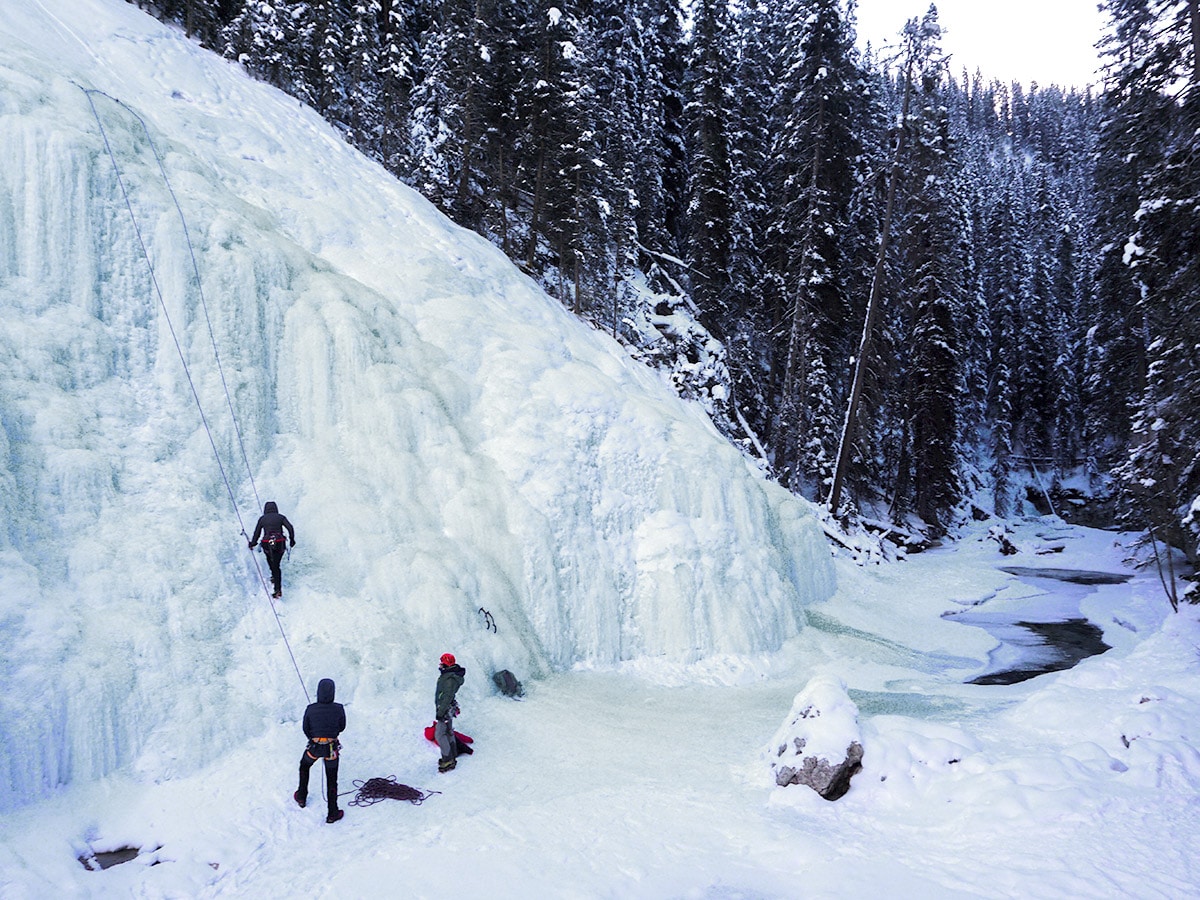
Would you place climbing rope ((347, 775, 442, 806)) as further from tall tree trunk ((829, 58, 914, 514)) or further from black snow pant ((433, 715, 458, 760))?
tall tree trunk ((829, 58, 914, 514))

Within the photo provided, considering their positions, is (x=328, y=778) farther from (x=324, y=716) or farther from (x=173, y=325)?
(x=173, y=325)

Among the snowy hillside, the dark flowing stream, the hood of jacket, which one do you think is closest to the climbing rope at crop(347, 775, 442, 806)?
the hood of jacket

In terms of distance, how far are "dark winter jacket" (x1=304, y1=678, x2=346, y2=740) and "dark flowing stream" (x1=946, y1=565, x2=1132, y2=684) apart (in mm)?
11995

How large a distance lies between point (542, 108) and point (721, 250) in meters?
9.61

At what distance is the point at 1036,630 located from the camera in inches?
706

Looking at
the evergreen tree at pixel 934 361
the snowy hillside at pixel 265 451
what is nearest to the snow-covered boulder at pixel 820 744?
the snowy hillside at pixel 265 451

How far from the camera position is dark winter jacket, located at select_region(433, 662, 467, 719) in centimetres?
786

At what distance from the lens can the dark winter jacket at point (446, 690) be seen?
7.86 m

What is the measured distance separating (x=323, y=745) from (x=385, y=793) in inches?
38.3

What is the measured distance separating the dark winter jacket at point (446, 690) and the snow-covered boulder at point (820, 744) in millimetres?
3947

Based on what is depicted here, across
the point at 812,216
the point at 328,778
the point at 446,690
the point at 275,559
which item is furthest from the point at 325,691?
the point at 812,216

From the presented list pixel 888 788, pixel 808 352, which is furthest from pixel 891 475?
pixel 888 788

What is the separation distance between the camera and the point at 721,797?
7.36 m

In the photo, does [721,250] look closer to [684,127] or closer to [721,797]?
[684,127]
